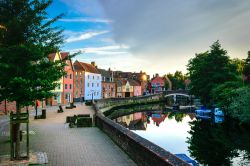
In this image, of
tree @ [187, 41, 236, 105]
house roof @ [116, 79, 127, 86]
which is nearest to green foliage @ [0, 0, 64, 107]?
tree @ [187, 41, 236, 105]

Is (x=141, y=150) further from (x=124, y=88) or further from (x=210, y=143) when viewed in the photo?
(x=124, y=88)

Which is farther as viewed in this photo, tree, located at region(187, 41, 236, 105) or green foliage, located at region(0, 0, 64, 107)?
tree, located at region(187, 41, 236, 105)

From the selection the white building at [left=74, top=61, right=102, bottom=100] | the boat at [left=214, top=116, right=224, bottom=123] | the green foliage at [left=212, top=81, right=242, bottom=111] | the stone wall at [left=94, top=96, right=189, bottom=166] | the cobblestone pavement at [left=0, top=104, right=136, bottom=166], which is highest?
the white building at [left=74, top=61, right=102, bottom=100]

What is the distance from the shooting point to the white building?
66438mm

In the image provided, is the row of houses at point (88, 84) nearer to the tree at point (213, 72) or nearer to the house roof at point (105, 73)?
the house roof at point (105, 73)

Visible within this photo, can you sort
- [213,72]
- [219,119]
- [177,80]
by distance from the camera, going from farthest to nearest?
1. [177,80]
2. [213,72]
3. [219,119]

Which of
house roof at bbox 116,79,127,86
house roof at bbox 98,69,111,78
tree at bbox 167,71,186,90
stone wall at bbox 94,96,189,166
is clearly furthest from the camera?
tree at bbox 167,71,186,90

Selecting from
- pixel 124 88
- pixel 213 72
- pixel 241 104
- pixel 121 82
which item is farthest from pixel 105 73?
pixel 241 104

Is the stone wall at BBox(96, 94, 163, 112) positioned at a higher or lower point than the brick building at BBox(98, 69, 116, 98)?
lower

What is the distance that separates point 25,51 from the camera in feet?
34.7

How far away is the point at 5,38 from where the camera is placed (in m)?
11.1

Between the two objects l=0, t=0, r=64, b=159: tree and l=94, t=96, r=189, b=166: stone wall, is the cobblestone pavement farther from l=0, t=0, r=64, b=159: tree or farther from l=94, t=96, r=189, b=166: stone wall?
l=0, t=0, r=64, b=159: tree

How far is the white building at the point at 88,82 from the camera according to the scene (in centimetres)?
6644

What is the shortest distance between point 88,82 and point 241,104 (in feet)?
151
